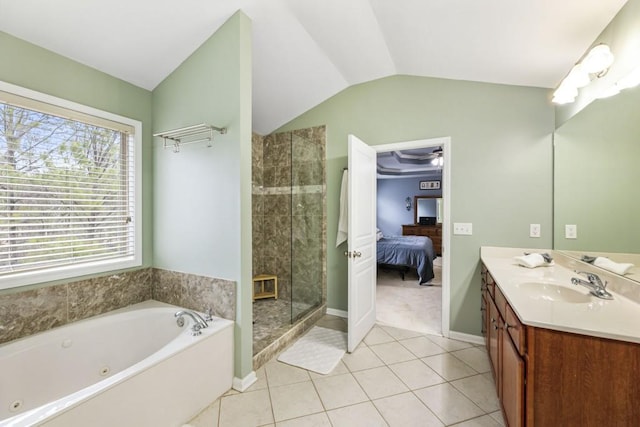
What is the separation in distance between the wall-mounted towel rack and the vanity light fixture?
2.40 m

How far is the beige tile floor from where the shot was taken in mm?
1641

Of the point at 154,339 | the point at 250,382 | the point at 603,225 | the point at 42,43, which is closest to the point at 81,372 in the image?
the point at 154,339

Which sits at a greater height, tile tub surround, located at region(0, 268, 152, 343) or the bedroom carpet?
tile tub surround, located at region(0, 268, 152, 343)

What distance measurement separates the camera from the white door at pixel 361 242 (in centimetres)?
244

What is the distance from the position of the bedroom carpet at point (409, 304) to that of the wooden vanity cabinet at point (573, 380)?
5.90 feet

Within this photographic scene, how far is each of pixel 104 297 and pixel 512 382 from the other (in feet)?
9.24

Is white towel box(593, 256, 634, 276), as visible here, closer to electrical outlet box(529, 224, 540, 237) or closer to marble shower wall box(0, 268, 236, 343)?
electrical outlet box(529, 224, 540, 237)

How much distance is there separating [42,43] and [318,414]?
121 inches

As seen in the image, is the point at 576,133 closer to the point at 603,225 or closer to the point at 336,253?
the point at 603,225

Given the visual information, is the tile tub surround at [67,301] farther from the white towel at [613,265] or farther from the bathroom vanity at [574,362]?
the white towel at [613,265]

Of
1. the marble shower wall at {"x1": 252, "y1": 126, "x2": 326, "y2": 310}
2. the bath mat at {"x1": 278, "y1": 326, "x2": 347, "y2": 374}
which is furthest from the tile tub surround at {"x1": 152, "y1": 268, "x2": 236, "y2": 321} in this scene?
the marble shower wall at {"x1": 252, "y1": 126, "x2": 326, "y2": 310}

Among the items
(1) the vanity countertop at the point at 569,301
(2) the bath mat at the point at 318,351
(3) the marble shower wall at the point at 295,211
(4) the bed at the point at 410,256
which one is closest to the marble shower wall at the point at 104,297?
(2) the bath mat at the point at 318,351

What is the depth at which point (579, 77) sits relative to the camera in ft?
5.84

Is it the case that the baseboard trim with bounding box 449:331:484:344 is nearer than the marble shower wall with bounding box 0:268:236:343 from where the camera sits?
No
